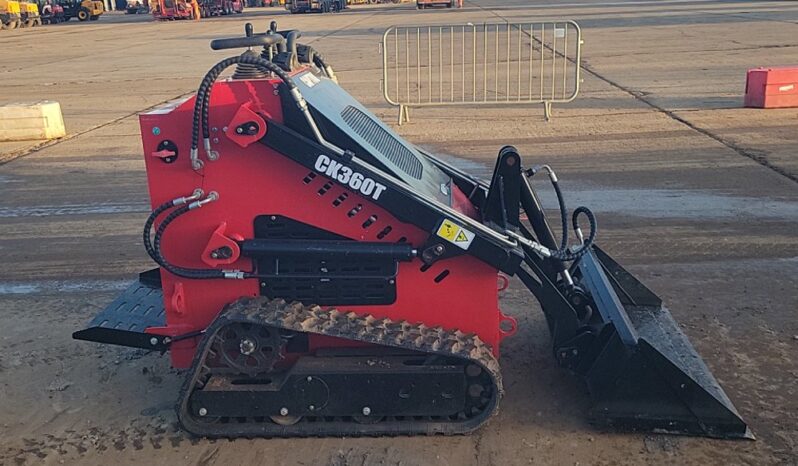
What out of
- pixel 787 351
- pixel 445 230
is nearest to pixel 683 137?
pixel 787 351

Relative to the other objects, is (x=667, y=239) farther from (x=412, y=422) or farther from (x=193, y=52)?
(x=193, y=52)

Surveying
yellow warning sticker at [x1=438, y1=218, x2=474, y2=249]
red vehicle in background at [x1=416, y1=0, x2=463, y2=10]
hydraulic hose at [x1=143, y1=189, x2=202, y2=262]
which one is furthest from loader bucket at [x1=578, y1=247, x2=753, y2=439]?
red vehicle in background at [x1=416, y1=0, x2=463, y2=10]

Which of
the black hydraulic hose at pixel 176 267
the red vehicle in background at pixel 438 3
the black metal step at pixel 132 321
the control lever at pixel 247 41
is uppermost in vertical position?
the control lever at pixel 247 41

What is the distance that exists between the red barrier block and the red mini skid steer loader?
31.3ft

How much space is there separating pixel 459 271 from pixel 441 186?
73cm

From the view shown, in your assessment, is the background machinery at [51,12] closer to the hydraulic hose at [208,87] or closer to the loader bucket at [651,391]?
the hydraulic hose at [208,87]

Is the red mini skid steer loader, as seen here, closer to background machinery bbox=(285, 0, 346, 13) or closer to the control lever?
the control lever

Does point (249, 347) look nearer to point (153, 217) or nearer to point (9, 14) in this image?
point (153, 217)

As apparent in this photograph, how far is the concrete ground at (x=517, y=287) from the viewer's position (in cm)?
385

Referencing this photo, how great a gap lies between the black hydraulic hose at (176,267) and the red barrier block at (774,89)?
35.6 feet

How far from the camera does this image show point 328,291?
4016 mm

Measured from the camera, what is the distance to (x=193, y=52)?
2706cm

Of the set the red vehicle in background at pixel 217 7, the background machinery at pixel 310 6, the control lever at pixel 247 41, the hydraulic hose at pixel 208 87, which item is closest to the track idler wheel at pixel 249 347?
the hydraulic hose at pixel 208 87

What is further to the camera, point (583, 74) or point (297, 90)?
point (583, 74)
